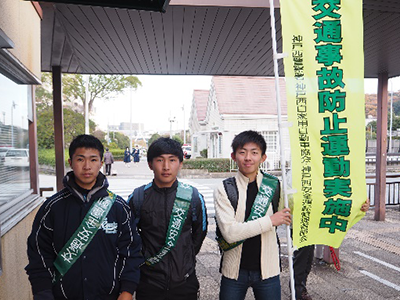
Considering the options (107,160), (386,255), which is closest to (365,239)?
(386,255)

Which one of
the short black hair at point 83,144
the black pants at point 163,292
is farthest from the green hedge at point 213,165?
the short black hair at point 83,144

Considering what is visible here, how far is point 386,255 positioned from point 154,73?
6.09m

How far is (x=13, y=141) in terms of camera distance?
11.2 ft

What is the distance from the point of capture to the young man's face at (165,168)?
2312 mm

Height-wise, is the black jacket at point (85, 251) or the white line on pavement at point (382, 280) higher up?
the black jacket at point (85, 251)

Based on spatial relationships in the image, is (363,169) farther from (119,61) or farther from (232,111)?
(232,111)

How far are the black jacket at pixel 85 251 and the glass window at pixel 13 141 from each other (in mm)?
1262

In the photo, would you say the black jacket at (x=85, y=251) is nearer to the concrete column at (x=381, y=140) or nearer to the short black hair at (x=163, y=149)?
the short black hair at (x=163, y=149)

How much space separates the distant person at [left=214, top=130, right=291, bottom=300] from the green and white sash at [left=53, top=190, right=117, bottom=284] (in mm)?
871

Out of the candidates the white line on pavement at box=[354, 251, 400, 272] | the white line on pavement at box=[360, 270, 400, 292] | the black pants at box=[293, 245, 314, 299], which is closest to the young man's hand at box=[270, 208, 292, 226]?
the black pants at box=[293, 245, 314, 299]

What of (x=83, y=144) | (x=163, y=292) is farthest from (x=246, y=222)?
(x=83, y=144)

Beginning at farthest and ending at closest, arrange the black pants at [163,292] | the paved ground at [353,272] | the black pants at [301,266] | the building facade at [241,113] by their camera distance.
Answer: the building facade at [241,113] < the paved ground at [353,272] < the black pants at [301,266] < the black pants at [163,292]

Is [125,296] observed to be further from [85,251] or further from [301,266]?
[301,266]

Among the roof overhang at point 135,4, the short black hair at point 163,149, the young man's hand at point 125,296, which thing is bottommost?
the young man's hand at point 125,296
